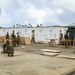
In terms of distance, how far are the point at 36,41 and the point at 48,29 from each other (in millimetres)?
3282

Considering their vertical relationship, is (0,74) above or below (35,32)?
below

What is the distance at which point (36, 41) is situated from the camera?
135 ft

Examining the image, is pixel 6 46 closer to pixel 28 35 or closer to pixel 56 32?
pixel 56 32

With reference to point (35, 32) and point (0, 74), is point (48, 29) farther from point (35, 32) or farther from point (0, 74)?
point (0, 74)

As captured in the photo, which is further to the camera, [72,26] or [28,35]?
[28,35]

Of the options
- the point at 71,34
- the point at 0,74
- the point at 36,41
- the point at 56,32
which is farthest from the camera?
the point at 36,41

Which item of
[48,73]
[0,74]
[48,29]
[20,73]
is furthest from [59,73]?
[48,29]

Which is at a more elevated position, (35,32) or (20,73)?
(35,32)

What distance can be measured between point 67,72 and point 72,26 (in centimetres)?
2405

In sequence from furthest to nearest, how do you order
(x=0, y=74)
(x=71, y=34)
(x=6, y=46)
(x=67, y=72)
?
(x=71, y=34), (x=6, y=46), (x=67, y=72), (x=0, y=74)

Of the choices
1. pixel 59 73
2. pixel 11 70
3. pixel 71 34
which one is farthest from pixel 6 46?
pixel 71 34

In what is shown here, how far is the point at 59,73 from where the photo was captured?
1250cm

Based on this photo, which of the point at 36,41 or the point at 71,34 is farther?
the point at 36,41

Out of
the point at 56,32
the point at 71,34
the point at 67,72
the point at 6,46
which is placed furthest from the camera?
the point at 56,32
